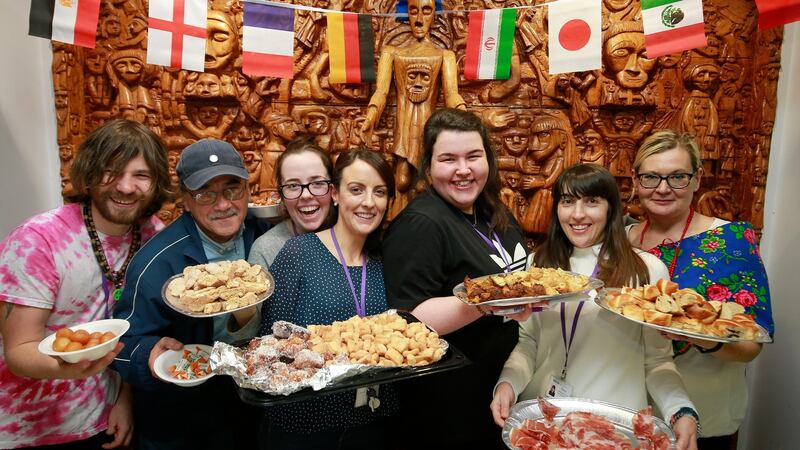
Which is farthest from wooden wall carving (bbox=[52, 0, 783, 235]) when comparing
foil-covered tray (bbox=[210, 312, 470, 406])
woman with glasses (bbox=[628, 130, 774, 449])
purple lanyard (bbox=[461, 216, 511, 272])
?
foil-covered tray (bbox=[210, 312, 470, 406])

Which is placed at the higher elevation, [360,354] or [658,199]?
[658,199]

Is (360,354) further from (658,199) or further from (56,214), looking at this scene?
(658,199)

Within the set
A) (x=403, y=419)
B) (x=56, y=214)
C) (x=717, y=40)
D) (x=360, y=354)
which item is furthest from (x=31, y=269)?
(x=717, y=40)

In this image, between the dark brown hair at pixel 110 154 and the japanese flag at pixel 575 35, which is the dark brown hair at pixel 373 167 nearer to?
the dark brown hair at pixel 110 154

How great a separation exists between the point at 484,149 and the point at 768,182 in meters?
2.47

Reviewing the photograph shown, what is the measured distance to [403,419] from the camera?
6.75 ft

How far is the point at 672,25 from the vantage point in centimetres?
275

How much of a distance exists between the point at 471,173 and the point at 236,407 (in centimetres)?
147

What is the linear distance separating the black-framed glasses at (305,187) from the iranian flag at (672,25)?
2.20m

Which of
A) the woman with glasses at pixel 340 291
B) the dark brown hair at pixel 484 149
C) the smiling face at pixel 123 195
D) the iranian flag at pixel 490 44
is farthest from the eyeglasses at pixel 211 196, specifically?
the iranian flag at pixel 490 44

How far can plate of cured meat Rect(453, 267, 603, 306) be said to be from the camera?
1502mm

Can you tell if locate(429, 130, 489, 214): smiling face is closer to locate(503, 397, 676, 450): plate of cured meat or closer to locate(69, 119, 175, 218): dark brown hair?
locate(503, 397, 676, 450): plate of cured meat

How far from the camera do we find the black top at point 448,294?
1782 millimetres

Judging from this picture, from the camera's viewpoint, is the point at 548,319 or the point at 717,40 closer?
the point at 548,319
